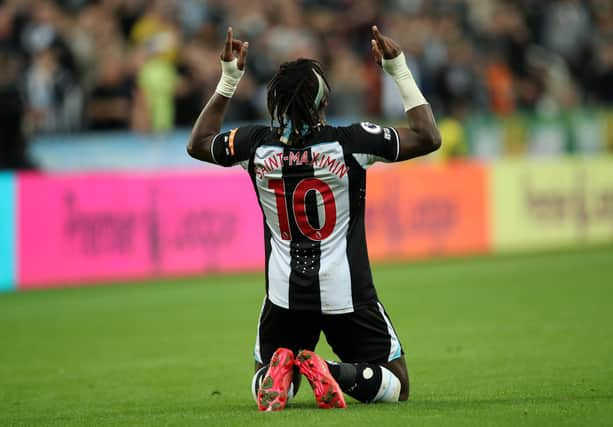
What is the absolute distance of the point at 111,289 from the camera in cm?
1661

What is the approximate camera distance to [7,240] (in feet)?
54.3

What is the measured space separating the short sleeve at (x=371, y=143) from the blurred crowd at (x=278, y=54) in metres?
11.7

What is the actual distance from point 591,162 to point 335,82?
4751 millimetres

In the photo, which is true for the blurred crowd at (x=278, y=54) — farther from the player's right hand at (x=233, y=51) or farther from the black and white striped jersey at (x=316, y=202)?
the black and white striped jersey at (x=316, y=202)

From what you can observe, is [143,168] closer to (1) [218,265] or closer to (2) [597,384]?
(1) [218,265]

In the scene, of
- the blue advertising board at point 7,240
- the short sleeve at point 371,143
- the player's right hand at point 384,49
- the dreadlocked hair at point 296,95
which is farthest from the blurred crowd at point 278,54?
the player's right hand at point 384,49

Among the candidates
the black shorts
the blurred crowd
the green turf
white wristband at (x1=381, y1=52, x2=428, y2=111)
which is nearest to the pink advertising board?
the green turf

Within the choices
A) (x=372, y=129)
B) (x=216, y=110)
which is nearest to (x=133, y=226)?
(x=216, y=110)

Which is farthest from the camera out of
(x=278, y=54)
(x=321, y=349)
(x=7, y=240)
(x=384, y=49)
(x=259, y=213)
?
(x=278, y=54)

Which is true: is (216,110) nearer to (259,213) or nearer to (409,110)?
(409,110)

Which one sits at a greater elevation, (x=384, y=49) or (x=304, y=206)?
(x=384, y=49)

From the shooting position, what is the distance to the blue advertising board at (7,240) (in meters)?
16.6

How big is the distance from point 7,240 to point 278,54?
23.1ft

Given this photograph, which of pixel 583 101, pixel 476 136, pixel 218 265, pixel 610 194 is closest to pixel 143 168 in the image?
pixel 218 265
